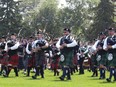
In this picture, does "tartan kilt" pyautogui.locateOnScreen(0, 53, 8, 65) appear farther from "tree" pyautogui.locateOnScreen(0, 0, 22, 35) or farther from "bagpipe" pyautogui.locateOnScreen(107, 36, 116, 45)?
"tree" pyautogui.locateOnScreen(0, 0, 22, 35)

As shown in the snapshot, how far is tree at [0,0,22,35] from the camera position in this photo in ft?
166

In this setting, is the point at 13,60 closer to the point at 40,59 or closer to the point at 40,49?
the point at 40,59

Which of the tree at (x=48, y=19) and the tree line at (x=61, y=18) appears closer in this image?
the tree line at (x=61, y=18)

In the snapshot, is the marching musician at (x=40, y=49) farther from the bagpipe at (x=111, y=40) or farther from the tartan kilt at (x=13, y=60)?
the bagpipe at (x=111, y=40)

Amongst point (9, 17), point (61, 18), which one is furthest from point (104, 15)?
point (61, 18)

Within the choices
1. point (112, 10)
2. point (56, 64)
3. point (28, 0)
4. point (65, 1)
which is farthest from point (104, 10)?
point (28, 0)

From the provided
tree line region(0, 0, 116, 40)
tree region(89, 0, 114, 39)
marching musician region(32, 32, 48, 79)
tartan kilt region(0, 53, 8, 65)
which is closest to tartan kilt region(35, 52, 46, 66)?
marching musician region(32, 32, 48, 79)

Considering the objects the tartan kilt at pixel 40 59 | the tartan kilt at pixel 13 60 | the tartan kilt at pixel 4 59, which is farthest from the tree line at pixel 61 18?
the tartan kilt at pixel 40 59

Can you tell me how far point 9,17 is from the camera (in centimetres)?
5159

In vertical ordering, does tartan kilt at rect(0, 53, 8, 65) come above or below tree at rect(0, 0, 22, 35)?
below

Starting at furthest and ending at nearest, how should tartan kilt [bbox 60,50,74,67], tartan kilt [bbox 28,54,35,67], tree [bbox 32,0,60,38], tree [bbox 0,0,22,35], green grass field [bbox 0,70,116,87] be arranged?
tree [bbox 32,0,60,38], tree [bbox 0,0,22,35], tartan kilt [bbox 28,54,35,67], tartan kilt [bbox 60,50,74,67], green grass field [bbox 0,70,116,87]

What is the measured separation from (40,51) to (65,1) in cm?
6004

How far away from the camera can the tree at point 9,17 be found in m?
50.5

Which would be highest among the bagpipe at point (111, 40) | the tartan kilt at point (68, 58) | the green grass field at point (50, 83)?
the bagpipe at point (111, 40)
